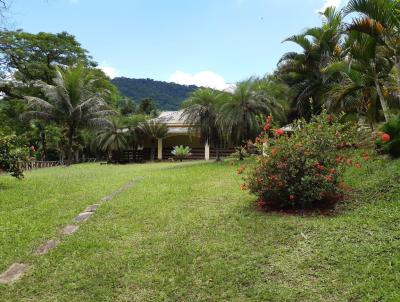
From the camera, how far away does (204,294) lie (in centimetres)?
341

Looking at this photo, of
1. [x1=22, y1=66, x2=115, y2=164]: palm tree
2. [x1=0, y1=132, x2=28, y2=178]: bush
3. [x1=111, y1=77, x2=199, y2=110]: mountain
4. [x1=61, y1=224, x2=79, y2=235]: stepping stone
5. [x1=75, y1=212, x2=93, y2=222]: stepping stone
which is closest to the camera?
[x1=61, y1=224, x2=79, y2=235]: stepping stone

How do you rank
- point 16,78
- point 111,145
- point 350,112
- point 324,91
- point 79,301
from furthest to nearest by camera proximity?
point 16,78
point 111,145
point 324,91
point 350,112
point 79,301

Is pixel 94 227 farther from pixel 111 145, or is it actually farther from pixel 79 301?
pixel 111 145

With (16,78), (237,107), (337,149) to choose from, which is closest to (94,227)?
(337,149)

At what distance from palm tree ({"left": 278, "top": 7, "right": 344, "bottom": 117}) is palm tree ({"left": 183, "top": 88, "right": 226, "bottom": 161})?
12.2 ft

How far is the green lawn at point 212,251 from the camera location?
3412 millimetres

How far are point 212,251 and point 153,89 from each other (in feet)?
170

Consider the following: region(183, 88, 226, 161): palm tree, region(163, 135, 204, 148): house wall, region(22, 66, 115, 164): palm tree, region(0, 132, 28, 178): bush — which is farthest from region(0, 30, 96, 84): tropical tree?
region(0, 132, 28, 178): bush

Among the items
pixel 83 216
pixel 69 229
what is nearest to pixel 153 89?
pixel 83 216

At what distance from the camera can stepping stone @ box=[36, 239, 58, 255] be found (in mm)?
4621

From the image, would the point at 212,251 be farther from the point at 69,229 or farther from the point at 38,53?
the point at 38,53

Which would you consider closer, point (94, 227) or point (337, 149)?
point (94, 227)

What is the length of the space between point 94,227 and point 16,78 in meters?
22.2

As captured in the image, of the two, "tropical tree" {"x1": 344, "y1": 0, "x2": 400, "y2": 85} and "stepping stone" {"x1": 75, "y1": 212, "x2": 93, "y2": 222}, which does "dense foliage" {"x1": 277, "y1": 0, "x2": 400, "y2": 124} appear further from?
"stepping stone" {"x1": 75, "y1": 212, "x2": 93, "y2": 222}
